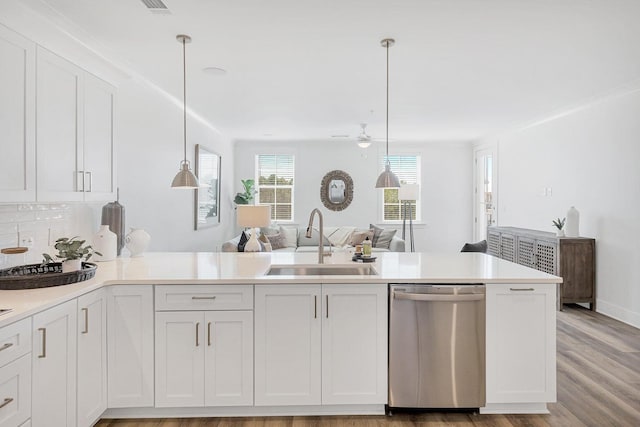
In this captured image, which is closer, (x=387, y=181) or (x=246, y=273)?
(x=246, y=273)

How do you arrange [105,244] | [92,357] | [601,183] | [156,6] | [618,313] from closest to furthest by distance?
[92,357]
[156,6]
[105,244]
[618,313]
[601,183]

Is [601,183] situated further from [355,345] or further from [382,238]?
[355,345]

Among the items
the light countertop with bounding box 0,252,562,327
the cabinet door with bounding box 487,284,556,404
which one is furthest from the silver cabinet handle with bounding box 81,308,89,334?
the cabinet door with bounding box 487,284,556,404

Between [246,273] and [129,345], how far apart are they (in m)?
0.77

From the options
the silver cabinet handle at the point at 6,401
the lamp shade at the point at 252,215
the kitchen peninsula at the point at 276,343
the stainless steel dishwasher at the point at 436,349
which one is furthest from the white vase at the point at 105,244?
the stainless steel dishwasher at the point at 436,349

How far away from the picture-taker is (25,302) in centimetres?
175

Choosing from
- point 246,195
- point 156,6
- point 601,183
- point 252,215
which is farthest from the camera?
point 246,195

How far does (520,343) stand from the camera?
234 centimetres

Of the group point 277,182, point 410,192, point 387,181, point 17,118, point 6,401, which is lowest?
point 6,401

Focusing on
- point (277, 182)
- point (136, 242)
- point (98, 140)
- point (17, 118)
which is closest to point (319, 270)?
point (136, 242)

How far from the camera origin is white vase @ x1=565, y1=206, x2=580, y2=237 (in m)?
4.70

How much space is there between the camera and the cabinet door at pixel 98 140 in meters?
2.58

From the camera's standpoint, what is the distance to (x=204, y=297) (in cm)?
230

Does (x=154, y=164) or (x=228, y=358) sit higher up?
(x=154, y=164)
